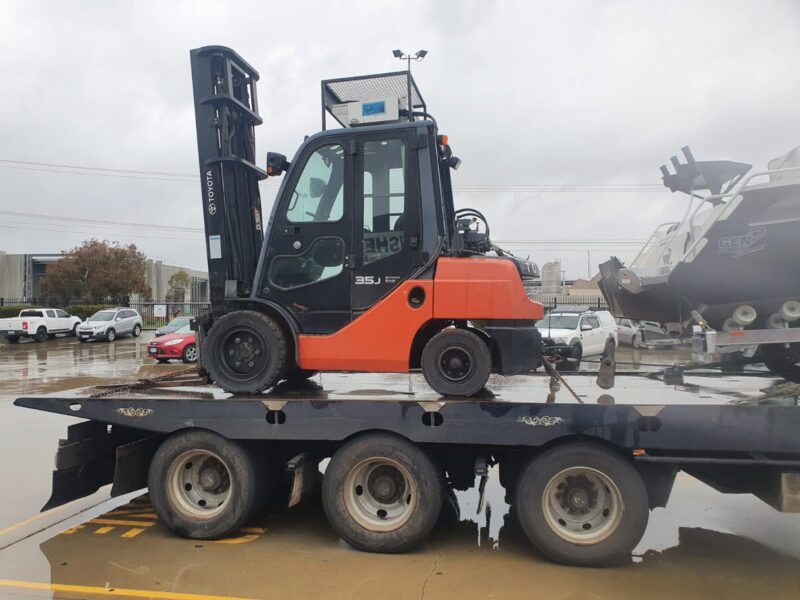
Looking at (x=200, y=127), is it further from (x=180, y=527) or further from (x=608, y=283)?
(x=608, y=283)

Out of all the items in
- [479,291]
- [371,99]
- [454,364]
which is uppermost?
[371,99]

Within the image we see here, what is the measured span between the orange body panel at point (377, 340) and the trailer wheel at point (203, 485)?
971 millimetres

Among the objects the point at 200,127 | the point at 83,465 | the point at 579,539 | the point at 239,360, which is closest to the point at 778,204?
the point at 579,539

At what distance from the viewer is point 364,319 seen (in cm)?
500

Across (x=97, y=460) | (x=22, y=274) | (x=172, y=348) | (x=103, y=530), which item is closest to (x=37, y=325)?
(x=172, y=348)

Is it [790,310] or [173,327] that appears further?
[173,327]

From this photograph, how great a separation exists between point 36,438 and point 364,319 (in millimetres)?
6617

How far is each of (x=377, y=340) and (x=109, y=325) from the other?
27.8m

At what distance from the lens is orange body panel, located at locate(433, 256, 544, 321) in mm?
4828

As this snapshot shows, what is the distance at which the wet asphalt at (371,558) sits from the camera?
4.20 meters

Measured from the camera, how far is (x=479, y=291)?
485 centimetres

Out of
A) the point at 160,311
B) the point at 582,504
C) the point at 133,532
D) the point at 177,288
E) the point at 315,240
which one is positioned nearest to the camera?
the point at 582,504

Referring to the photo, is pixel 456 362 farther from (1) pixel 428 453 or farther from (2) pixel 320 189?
(2) pixel 320 189

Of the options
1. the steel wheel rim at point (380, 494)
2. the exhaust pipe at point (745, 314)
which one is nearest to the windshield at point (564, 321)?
the exhaust pipe at point (745, 314)
